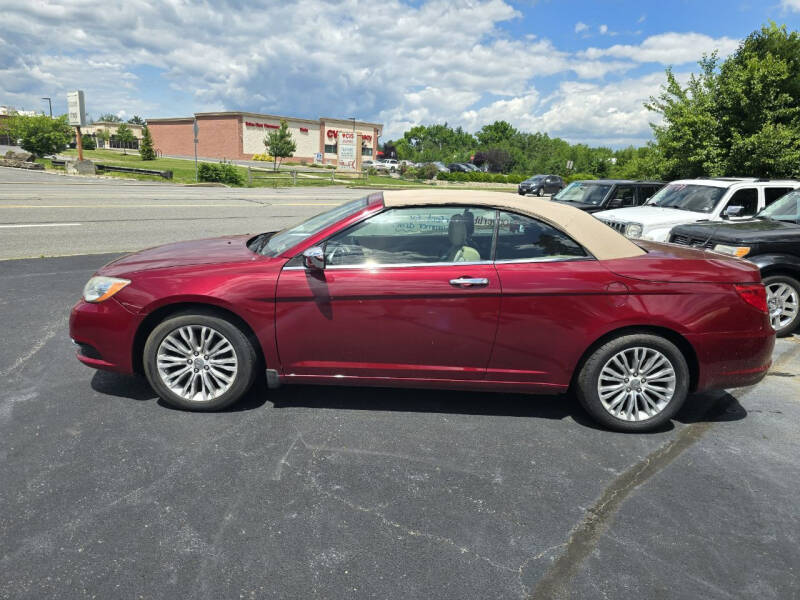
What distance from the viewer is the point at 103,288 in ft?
12.8

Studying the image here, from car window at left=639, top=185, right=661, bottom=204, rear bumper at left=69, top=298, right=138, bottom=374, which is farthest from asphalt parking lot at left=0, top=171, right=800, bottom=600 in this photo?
car window at left=639, top=185, right=661, bottom=204

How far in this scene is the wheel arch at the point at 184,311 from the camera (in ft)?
12.6

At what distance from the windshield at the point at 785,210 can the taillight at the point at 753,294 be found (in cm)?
431

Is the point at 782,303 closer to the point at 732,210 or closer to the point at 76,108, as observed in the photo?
the point at 732,210

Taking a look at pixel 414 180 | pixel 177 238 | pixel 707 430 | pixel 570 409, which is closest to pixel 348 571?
pixel 570 409

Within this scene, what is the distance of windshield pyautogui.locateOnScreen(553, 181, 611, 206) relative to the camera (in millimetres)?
13086

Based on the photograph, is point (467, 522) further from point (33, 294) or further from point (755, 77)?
point (755, 77)

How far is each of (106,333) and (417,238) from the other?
2238mm

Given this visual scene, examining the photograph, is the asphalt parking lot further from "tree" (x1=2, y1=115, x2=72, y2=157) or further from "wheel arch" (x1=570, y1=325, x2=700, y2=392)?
"tree" (x1=2, y1=115, x2=72, y2=157)

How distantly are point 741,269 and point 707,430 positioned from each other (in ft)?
3.80

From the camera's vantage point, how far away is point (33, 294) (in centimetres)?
659

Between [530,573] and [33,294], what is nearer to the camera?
[530,573]

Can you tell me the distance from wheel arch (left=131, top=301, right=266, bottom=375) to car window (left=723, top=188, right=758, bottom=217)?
838 cm

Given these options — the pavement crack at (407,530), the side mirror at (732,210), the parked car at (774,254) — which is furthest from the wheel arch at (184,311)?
the side mirror at (732,210)
